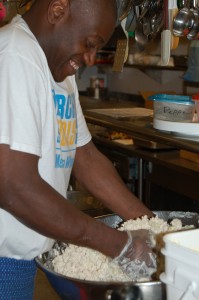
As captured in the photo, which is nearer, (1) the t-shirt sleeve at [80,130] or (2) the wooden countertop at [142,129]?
(1) the t-shirt sleeve at [80,130]

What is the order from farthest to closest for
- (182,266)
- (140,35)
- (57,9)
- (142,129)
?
1. (140,35)
2. (142,129)
3. (57,9)
4. (182,266)

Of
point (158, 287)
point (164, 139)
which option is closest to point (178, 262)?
point (158, 287)

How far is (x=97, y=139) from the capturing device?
128 inches

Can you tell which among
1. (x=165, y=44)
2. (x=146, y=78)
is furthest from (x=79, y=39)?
(x=146, y=78)

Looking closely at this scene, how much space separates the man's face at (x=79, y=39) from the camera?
117cm

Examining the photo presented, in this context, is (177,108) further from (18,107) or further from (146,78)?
(146,78)

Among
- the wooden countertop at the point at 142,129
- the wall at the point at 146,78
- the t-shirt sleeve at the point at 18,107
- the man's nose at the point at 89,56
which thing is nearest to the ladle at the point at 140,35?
the wooden countertop at the point at 142,129

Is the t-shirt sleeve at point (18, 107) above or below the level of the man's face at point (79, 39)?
below

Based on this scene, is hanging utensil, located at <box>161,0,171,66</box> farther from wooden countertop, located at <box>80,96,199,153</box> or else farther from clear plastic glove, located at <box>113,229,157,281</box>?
clear plastic glove, located at <box>113,229,157,281</box>

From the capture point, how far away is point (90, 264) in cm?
124

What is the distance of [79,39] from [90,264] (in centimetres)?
52

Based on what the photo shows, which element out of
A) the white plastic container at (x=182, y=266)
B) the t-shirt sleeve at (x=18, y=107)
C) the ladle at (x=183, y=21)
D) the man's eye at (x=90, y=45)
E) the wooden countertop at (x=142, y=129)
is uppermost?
the ladle at (x=183, y=21)

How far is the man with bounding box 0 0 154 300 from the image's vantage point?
3.54ft

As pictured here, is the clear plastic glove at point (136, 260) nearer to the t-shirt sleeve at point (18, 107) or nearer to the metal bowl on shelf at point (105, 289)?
the metal bowl on shelf at point (105, 289)
